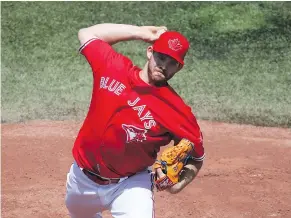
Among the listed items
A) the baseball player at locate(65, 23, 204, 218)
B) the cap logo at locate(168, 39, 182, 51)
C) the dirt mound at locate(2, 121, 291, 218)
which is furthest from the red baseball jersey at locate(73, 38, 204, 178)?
the dirt mound at locate(2, 121, 291, 218)

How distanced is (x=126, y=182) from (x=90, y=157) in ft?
1.06

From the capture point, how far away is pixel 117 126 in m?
5.12

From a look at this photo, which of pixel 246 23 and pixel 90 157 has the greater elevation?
pixel 90 157

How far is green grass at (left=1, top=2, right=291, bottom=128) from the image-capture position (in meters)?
10.7

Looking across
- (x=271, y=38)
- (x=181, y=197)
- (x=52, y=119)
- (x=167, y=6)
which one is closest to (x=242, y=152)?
(x=181, y=197)

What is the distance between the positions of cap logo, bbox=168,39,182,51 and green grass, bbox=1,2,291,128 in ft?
17.6

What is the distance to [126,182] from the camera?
17.4 feet

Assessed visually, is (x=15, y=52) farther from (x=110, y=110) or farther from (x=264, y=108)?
(x=110, y=110)

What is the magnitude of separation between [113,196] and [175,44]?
4.06 feet

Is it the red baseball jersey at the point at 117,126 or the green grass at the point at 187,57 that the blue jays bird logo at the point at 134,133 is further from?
the green grass at the point at 187,57

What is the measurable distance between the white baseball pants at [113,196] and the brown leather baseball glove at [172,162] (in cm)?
21

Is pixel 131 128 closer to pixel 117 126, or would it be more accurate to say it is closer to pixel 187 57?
pixel 117 126

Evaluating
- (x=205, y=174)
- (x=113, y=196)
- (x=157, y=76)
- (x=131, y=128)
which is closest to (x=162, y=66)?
(x=157, y=76)

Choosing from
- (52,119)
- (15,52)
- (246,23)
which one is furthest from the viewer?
(246,23)
